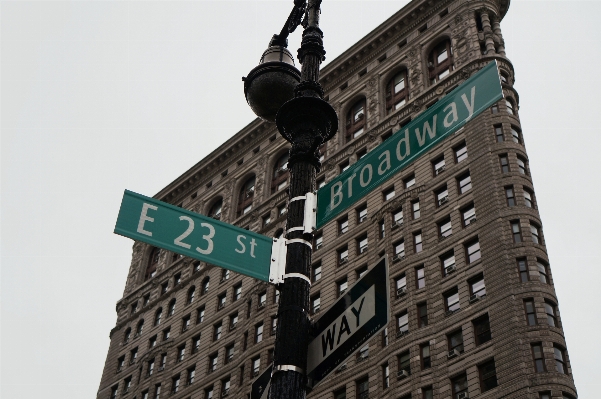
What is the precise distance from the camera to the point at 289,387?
716 centimetres

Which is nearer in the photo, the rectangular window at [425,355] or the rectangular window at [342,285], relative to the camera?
the rectangular window at [425,355]

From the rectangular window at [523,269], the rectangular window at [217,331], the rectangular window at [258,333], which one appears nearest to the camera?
the rectangular window at [523,269]

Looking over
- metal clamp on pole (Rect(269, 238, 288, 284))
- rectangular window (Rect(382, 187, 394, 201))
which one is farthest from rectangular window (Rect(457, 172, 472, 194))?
metal clamp on pole (Rect(269, 238, 288, 284))

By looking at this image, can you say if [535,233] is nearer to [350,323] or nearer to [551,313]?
[551,313]

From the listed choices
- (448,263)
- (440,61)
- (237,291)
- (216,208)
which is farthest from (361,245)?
(216,208)

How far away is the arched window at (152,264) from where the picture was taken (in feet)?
267

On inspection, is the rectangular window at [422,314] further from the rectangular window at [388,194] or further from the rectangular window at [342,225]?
the rectangular window at [342,225]

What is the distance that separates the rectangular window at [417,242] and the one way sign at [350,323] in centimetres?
4354

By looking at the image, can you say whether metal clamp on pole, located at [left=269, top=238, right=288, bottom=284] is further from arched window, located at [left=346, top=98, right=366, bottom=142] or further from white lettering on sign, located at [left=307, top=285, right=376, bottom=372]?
arched window, located at [left=346, top=98, right=366, bottom=142]

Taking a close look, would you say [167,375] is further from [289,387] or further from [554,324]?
[289,387]

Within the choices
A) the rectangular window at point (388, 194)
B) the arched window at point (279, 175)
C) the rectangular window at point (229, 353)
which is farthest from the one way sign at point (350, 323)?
the arched window at point (279, 175)

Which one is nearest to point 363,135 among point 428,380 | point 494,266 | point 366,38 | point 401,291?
point 366,38

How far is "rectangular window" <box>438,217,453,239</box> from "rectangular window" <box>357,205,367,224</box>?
7.83 m

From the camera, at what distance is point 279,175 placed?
73125 millimetres
